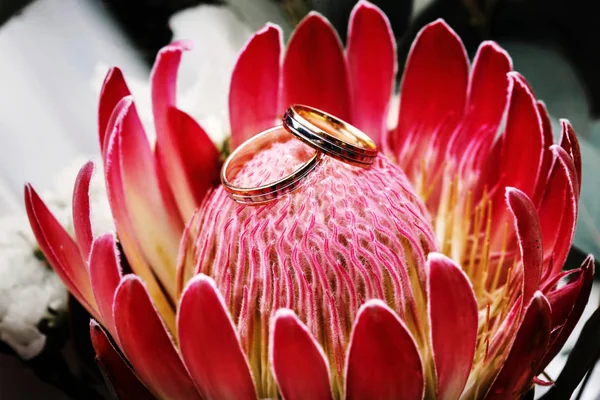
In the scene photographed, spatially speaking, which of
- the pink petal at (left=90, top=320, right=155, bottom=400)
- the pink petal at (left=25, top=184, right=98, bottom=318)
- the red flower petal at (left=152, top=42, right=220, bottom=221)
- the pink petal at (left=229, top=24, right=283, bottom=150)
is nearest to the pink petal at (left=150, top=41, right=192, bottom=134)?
the red flower petal at (left=152, top=42, right=220, bottom=221)

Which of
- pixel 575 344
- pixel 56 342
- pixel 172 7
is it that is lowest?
pixel 575 344

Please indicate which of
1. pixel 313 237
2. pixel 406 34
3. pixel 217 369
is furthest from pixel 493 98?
pixel 217 369

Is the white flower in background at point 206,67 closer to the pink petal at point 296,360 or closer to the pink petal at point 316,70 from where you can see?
the pink petal at point 316,70

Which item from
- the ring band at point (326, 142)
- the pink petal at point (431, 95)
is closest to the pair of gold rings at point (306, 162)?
the ring band at point (326, 142)

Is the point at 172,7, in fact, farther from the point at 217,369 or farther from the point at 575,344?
the point at 575,344

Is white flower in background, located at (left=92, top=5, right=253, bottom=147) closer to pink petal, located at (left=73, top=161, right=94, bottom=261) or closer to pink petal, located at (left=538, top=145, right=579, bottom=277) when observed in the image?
pink petal, located at (left=73, top=161, right=94, bottom=261)

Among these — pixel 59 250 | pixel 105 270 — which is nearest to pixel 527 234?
pixel 105 270
